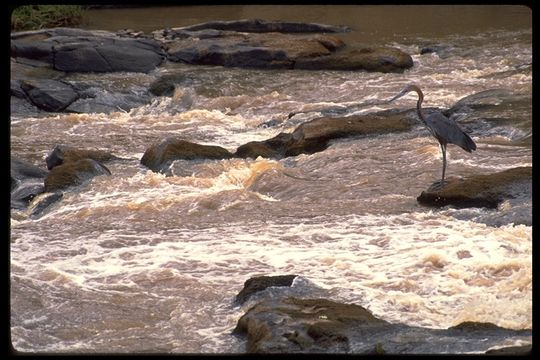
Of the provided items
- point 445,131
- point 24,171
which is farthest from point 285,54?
point 445,131

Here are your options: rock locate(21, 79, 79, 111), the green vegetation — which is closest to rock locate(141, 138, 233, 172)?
rock locate(21, 79, 79, 111)

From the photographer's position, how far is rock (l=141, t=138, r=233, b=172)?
10133mm

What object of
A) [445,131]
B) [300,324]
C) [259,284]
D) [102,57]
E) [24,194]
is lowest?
[24,194]

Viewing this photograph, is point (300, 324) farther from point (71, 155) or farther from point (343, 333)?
point (71, 155)

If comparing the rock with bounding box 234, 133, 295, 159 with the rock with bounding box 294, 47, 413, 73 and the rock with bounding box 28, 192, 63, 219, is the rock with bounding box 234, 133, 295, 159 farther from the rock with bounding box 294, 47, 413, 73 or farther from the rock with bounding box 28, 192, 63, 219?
the rock with bounding box 294, 47, 413, 73

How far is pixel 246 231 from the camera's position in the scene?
8031 mm

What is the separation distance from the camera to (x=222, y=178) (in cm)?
961

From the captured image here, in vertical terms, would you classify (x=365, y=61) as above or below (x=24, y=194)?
above

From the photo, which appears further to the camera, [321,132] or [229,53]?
[229,53]

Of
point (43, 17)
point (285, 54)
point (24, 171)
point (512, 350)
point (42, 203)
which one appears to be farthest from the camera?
point (43, 17)

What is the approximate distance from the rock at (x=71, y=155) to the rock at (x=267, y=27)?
7.99 meters

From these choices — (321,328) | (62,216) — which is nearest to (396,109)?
(62,216)

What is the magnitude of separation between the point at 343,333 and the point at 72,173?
16.5 feet

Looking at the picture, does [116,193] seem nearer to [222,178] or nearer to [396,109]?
[222,178]
